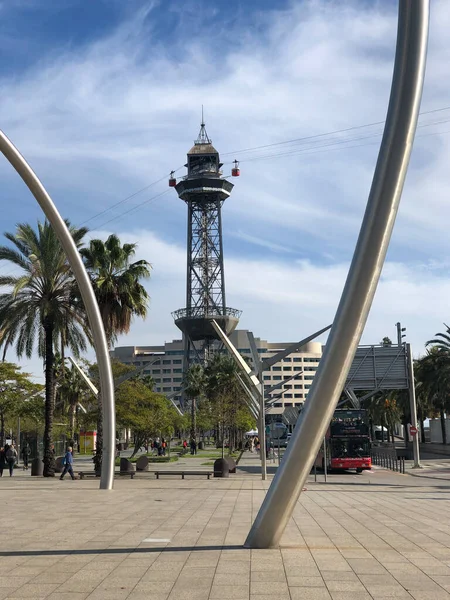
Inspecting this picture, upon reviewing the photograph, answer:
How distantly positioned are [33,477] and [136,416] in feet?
38.1

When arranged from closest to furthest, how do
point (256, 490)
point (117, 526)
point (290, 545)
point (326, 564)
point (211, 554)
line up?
point (326, 564) → point (211, 554) → point (290, 545) → point (117, 526) → point (256, 490)

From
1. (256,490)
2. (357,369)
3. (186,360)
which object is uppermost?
(186,360)

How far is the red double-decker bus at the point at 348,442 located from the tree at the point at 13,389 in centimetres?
1869

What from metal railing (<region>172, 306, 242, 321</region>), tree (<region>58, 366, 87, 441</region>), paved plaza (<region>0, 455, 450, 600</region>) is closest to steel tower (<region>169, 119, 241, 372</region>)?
metal railing (<region>172, 306, 242, 321</region>)

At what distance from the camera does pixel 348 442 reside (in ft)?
114

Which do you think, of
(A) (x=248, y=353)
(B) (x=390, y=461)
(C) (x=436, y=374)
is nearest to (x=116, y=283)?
(B) (x=390, y=461)

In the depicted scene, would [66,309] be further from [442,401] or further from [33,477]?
[442,401]

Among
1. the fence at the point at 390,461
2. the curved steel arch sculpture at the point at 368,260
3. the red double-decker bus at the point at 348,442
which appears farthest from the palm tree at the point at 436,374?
the curved steel arch sculpture at the point at 368,260

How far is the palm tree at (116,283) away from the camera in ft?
95.5

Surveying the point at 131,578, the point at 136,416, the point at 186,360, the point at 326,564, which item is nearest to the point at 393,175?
the point at 326,564

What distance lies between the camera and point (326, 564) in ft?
27.9

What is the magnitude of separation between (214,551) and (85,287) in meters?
12.5

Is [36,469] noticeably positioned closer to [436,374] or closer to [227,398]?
[436,374]

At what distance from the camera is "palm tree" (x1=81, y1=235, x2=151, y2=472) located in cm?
2909
